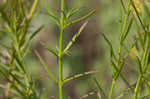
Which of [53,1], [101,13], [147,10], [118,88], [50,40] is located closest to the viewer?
[147,10]

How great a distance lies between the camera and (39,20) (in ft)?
6.91

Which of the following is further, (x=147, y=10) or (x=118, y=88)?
(x=118, y=88)

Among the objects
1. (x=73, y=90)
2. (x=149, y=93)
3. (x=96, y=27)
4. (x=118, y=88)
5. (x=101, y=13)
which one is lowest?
(x=73, y=90)

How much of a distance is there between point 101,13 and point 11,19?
4.39 feet

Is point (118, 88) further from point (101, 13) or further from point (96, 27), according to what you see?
point (96, 27)

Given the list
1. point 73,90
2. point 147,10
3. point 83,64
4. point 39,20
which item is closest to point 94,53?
point 83,64

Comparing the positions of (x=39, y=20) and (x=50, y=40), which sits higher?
(x=39, y=20)

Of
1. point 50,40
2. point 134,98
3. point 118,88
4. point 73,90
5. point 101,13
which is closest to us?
point 134,98

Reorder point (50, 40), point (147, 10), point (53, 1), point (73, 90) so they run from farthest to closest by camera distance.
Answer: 1. point (50, 40)
2. point (53, 1)
3. point (73, 90)
4. point (147, 10)

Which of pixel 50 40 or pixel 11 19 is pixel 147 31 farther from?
pixel 50 40

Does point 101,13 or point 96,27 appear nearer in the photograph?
A: point 101,13

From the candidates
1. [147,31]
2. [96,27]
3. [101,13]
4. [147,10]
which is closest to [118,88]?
[101,13]

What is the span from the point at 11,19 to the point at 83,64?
1601 millimetres

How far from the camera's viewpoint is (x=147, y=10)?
598 mm
